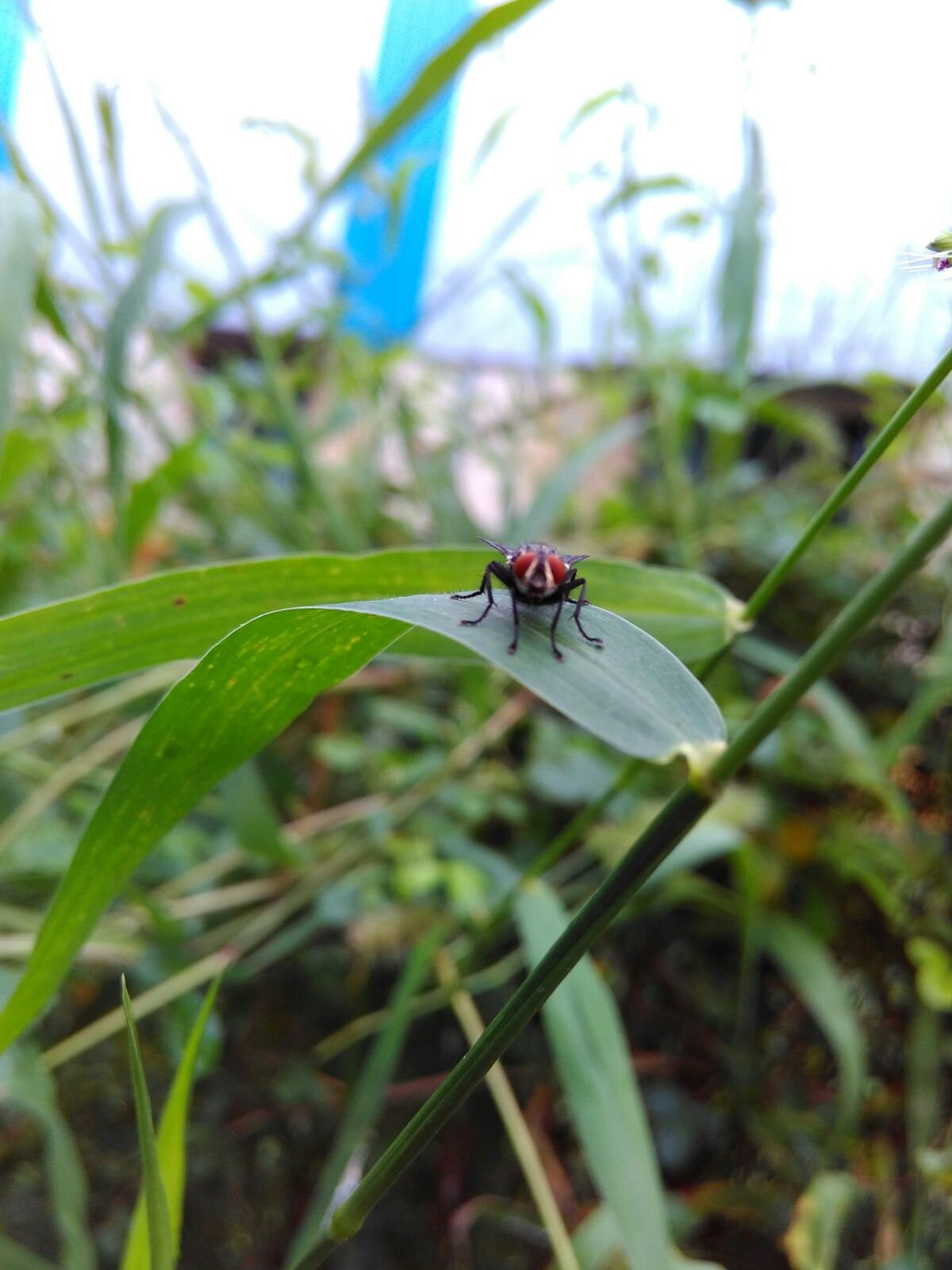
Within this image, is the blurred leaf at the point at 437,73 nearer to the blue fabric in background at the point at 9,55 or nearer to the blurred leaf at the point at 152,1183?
the blue fabric in background at the point at 9,55

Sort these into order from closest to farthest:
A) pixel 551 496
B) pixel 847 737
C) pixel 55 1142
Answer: pixel 55 1142, pixel 847 737, pixel 551 496

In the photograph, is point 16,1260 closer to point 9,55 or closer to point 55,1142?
point 55,1142

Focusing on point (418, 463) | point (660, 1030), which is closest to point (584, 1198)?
point (660, 1030)

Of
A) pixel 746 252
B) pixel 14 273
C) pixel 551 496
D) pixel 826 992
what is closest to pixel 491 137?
pixel 746 252

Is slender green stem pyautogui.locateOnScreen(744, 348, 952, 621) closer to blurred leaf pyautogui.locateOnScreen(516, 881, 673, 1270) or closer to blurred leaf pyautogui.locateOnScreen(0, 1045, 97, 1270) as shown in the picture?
blurred leaf pyautogui.locateOnScreen(516, 881, 673, 1270)

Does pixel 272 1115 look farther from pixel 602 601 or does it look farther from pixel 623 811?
pixel 602 601
